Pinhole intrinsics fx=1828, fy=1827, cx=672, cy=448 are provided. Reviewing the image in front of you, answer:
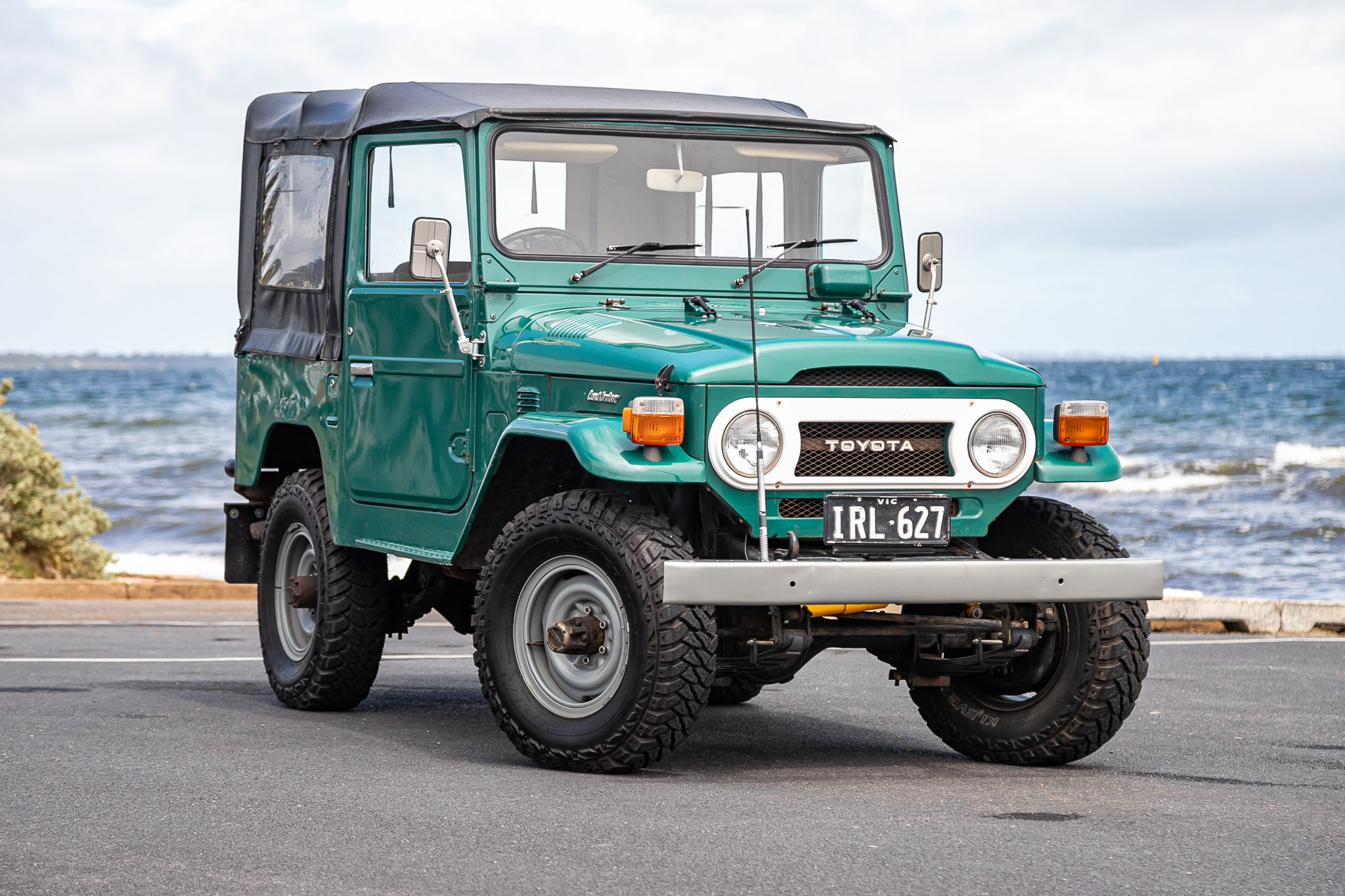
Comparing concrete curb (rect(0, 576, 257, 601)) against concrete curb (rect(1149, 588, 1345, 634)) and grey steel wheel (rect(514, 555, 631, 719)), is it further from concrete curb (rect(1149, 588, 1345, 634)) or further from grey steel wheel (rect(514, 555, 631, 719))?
grey steel wheel (rect(514, 555, 631, 719))

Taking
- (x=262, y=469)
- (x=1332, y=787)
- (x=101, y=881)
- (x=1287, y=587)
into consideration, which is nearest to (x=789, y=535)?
(x=1332, y=787)

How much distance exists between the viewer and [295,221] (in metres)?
9.23

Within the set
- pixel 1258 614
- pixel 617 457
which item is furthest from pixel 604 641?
pixel 1258 614

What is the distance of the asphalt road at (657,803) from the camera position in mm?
5117

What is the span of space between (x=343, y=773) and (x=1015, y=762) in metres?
2.70

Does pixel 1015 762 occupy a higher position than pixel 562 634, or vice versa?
pixel 562 634

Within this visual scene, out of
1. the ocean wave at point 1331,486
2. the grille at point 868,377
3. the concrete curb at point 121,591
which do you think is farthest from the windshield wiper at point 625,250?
the ocean wave at point 1331,486

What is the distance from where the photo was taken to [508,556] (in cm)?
704

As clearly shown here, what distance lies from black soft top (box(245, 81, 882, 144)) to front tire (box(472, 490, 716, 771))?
196cm

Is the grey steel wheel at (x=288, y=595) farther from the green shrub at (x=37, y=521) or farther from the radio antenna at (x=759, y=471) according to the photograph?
the green shrub at (x=37, y=521)

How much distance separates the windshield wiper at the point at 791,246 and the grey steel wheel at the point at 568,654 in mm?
1741

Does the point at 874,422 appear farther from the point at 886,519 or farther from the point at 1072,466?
the point at 1072,466

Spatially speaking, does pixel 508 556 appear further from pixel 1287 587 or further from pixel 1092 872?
pixel 1287 587

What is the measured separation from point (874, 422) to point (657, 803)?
66.4 inches
